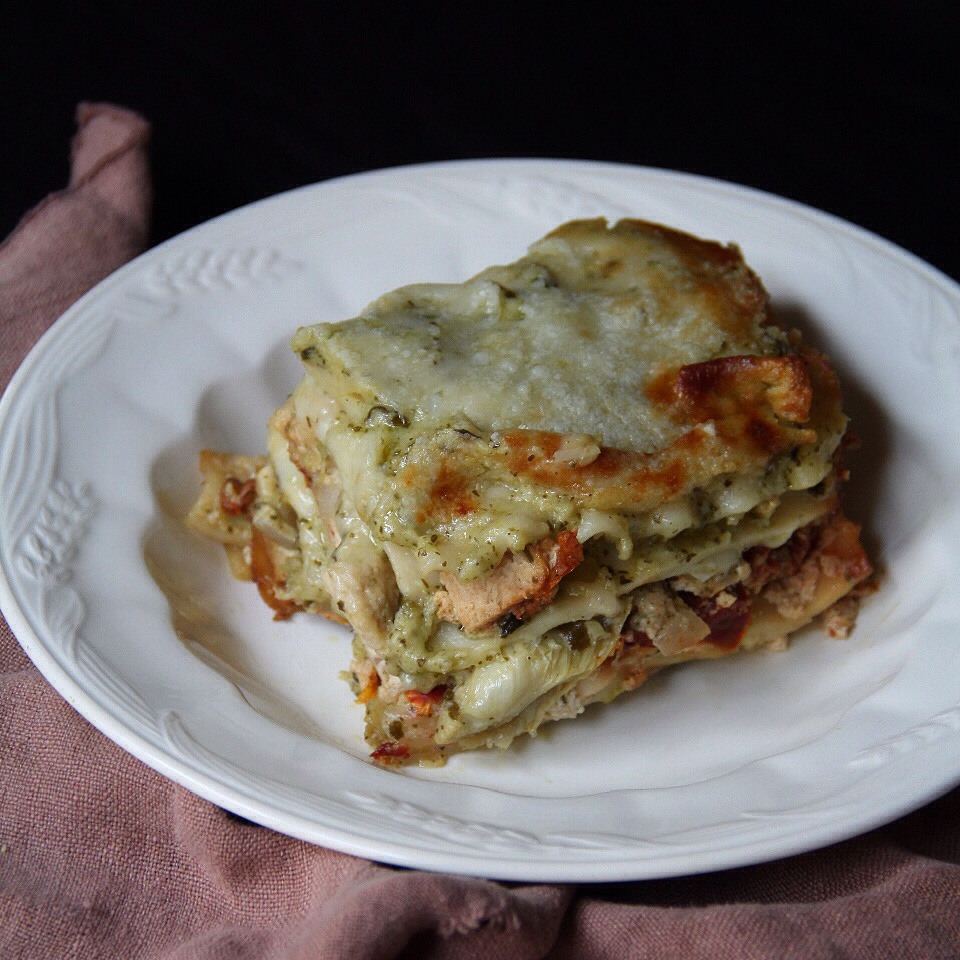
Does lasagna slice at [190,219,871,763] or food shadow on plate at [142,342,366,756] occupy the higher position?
lasagna slice at [190,219,871,763]

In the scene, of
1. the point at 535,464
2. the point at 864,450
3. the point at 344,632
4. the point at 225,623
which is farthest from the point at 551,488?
the point at 864,450

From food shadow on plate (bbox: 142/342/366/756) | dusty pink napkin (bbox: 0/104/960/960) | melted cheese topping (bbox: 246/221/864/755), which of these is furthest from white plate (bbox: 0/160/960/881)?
melted cheese topping (bbox: 246/221/864/755)

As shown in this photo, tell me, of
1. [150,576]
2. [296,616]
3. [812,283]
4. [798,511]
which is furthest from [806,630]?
[150,576]

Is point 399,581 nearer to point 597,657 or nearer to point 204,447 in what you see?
point 597,657

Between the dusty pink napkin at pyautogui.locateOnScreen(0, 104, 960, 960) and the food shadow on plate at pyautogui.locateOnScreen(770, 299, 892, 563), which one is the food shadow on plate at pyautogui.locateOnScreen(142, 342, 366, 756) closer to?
the dusty pink napkin at pyautogui.locateOnScreen(0, 104, 960, 960)

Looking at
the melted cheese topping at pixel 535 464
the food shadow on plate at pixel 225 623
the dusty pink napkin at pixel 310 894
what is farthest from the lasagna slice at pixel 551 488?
the dusty pink napkin at pixel 310 894

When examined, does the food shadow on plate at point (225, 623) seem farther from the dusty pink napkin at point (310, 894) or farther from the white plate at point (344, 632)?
the dusty pink napkin at point (310, 894)
